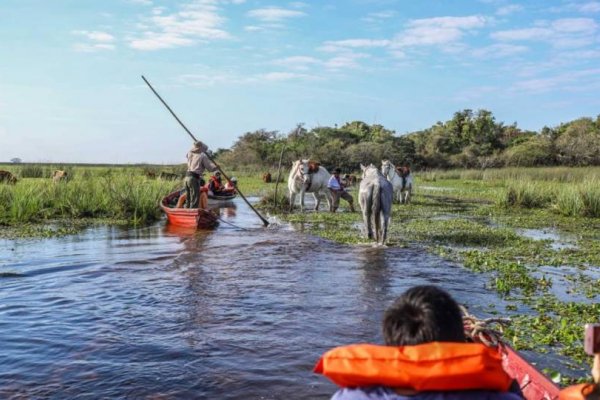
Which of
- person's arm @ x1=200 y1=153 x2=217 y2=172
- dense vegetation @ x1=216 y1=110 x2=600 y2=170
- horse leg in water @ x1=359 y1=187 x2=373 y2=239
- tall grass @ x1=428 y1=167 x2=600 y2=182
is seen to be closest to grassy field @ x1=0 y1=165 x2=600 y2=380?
horse leg in water @ x1=359 y1=187 x2=373 y2=239

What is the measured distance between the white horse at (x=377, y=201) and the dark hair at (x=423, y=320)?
1028 centimetres

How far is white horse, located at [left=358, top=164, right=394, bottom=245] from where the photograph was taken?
42.9 ft

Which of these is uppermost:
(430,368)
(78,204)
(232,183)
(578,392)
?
(232,183)

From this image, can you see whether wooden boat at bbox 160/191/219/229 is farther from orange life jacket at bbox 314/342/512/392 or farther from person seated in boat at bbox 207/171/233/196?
orange life jacket at bbox 314/342/512/392

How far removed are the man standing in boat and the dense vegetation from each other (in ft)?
101

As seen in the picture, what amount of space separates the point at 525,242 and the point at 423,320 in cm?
1201

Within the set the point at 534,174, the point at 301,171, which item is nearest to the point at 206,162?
the point at 301,171

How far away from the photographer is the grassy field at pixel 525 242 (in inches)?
290

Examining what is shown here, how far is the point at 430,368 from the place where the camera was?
8.27 feet

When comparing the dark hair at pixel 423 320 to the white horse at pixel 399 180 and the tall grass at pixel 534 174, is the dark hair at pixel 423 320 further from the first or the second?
the tall grass at pixel 534 174

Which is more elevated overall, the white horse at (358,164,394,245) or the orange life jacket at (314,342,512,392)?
the white horse at (358,164,394,245)

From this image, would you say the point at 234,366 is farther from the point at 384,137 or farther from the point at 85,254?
the point at 384,137

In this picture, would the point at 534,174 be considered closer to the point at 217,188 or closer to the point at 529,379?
the point at 217,188

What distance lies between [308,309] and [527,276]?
415cm
